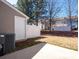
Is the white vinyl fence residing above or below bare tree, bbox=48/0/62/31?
below

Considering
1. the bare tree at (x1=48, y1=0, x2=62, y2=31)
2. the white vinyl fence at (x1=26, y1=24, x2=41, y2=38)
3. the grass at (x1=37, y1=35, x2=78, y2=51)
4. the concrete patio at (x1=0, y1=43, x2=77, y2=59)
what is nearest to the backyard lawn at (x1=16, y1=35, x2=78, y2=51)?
the grass at (x1=37, y1=35, x2=78, y2=51)

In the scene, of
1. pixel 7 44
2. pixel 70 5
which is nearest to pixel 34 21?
pixel 70 5

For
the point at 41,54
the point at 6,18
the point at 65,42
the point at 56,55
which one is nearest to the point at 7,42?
the point at 41,54

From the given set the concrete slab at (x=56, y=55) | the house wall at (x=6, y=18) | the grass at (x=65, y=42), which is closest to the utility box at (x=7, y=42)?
the concrete slab at (x=56, y=55)

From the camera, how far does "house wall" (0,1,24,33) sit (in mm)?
14545

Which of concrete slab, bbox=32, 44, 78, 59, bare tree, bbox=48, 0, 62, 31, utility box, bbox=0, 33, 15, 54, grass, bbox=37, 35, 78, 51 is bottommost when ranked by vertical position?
concrete slab, bbox=32, 44, 78, 59

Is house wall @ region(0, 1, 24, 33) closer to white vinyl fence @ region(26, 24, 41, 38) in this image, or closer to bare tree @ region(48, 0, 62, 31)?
white vinyl fence @ region(26, 24, 41, 38)

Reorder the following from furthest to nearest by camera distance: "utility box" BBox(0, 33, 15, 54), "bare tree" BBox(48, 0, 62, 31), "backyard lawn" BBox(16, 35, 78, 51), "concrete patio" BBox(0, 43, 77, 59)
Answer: "bare tree" BBox(48, 0, 62, 31) < "backyard lawn" BBox(16, 35, 78, 51) < "utility box" BBox(0, 33, 15, 54) < "concrete patio" BBox(0, 43, 77, 59)

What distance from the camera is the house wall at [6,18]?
14.5 m

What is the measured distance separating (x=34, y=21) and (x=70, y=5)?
28.3 ft

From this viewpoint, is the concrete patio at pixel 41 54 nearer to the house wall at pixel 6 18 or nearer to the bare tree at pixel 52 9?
the house wall at pixel 6 18

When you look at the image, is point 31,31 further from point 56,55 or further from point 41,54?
point 56,55

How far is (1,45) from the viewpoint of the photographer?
9.37 m

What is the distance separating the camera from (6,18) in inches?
600
